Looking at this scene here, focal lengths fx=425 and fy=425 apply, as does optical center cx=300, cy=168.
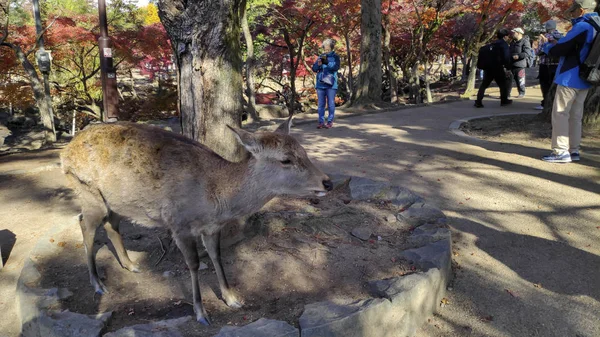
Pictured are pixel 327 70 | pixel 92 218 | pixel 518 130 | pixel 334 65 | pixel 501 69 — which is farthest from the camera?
pixel 501 69

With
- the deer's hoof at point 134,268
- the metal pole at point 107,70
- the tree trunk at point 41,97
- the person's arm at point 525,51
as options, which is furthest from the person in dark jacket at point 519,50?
the tree trunk at point 41,97

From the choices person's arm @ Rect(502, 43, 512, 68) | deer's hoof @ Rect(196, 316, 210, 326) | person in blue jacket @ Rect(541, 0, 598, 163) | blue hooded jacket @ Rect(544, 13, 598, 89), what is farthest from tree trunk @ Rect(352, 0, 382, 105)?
deer's hoof @ Rect(196, 316, 210, 326)

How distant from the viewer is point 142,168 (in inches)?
123

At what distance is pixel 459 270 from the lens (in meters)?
3.93

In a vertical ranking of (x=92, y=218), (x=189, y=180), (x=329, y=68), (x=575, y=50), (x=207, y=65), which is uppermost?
(x=329, y=68)

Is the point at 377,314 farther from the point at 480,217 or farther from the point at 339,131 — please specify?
the point at 339,131

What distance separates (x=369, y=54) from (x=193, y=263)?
11.8 m

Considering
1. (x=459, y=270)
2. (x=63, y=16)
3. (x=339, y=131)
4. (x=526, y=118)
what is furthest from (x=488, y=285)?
(x=63, y=16)

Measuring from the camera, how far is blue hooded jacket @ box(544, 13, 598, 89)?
605 cm

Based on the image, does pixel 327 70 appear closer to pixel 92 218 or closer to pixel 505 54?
pixel 505 54

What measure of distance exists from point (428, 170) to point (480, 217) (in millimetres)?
1753

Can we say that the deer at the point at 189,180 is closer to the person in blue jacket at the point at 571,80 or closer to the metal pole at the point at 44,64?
the person in blue jacket at the point at 571,80

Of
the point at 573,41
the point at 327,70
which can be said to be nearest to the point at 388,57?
the point at 327,70

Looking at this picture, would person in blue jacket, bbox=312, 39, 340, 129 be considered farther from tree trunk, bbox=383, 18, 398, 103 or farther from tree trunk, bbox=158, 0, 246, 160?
tree trunk, bbox=383, 18, 398, 103
